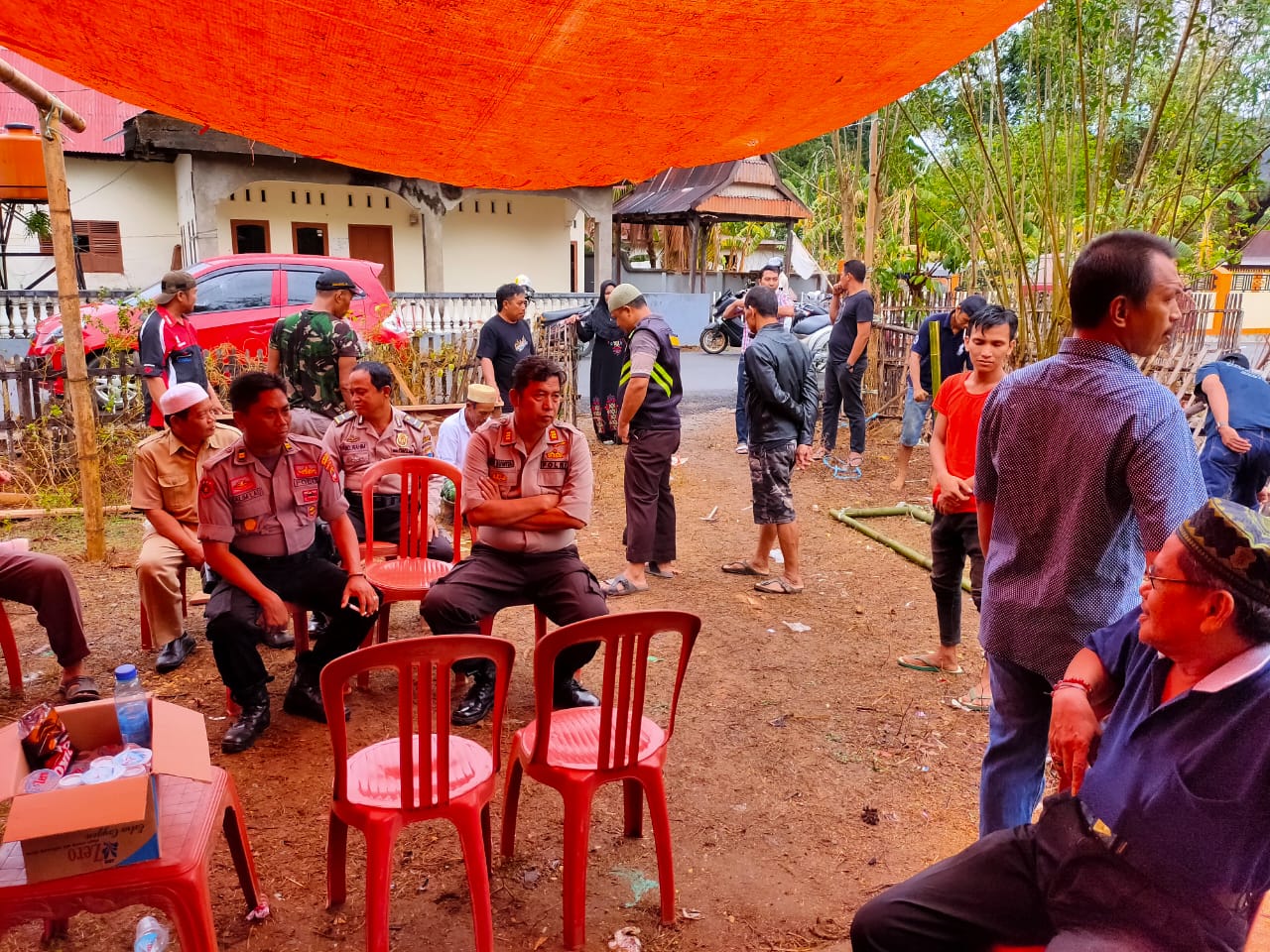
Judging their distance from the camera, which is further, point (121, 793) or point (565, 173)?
point (565, 173)

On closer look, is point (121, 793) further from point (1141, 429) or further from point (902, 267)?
point (902, 267)

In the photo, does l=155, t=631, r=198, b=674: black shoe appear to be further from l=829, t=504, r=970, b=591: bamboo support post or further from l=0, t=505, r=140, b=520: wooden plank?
l=829, t=504, r=970, b=591: bamboo support post

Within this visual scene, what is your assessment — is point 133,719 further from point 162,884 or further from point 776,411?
point 776,411

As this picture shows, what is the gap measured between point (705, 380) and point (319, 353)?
405 inches

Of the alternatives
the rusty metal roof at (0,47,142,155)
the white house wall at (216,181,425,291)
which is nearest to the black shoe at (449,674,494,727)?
the rusty metal roof at (0,47,142,155)

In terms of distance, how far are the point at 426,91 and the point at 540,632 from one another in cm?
245

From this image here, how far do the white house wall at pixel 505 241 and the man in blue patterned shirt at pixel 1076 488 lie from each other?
54.2ft

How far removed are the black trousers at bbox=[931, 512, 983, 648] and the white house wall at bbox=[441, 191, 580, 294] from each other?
1500 centimetres

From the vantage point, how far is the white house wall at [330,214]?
1606cm

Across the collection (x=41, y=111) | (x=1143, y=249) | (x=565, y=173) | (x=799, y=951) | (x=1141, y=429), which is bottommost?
(x=799, y=951)

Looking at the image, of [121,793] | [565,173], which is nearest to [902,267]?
[565,173]

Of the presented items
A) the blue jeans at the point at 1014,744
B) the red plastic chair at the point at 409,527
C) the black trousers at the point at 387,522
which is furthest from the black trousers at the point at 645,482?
the blue jeans at the point at 1014,744

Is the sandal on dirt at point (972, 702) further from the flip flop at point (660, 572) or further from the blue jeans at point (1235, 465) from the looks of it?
the blue jeans at point (1235, 465)

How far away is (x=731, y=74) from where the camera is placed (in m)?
2.81
